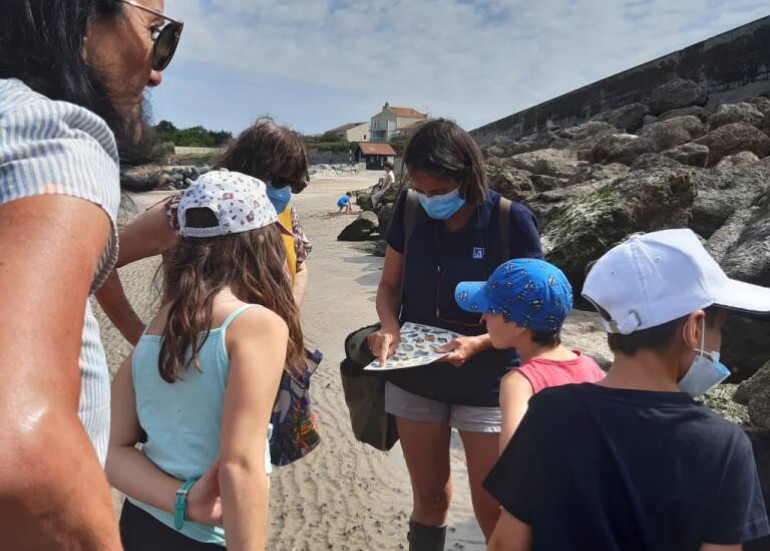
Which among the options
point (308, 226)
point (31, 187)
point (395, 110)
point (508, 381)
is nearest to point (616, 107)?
point (308, 226)

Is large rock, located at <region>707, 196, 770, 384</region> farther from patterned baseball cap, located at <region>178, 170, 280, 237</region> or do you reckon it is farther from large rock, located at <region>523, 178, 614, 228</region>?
patterned baseball cap, located at <region>178, 170, 280, 237</region>

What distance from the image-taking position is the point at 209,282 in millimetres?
1761

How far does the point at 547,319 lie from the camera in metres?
2.05

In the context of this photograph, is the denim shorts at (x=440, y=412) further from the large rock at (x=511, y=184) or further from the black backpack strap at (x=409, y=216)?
the large rock at (x=511, y=184)

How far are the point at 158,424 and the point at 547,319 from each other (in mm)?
1249

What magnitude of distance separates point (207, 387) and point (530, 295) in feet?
3.53

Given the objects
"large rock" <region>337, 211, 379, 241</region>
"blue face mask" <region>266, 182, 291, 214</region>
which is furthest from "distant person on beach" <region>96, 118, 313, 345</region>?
"large rock" <region>337, 211, 379, 241</region>

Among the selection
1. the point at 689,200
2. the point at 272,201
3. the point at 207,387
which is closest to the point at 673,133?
the point at 689,200

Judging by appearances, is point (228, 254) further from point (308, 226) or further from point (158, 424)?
point (308, 226)

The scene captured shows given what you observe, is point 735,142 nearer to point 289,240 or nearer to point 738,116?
point 738,116

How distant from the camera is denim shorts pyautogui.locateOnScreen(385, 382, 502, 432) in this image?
2348 millimetres

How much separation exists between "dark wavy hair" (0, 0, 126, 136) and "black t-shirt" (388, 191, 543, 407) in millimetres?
1689

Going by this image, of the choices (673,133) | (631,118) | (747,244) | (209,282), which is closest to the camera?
(209,282)

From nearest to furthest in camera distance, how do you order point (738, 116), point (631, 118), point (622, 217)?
point (622, 217) < point (738, 116) < point (631, 118)
